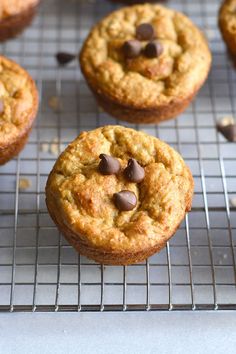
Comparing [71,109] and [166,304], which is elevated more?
[71,109]

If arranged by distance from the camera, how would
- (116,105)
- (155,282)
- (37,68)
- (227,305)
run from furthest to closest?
1. (37,68)
2. (116,105)
3. (155,282)
4. (227,305)

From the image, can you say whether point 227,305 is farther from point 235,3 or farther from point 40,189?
point 235,3

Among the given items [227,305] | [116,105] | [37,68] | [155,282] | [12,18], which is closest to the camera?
[227,305]

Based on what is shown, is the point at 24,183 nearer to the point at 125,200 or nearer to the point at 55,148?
the point at 55,148

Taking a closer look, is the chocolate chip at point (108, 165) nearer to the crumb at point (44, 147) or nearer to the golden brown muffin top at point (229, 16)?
the crumb at point (44, 147)

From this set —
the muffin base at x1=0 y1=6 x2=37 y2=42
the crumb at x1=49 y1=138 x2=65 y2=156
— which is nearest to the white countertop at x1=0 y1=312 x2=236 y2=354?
the crumb at x1=49 y1=138 x2=65 y2=156

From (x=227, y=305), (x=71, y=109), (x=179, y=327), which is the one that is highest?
(x=71, y=109)

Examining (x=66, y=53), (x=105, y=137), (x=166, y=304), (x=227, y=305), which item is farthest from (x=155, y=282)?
(x=66, y=53)
